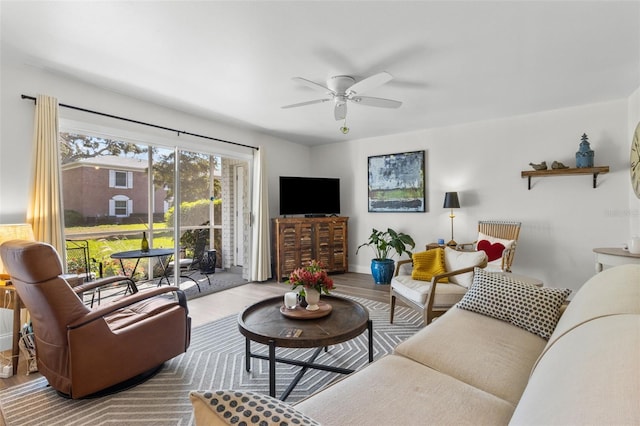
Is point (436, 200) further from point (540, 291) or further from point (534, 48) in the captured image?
point (540, 291)

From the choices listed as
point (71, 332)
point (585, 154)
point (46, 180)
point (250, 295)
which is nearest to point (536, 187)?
point (585, 154)

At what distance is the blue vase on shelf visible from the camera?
370 cm

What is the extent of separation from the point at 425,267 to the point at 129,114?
12.3 ft

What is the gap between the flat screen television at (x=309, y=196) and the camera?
5.43 metres

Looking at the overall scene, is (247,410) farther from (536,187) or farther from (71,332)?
(536,187)

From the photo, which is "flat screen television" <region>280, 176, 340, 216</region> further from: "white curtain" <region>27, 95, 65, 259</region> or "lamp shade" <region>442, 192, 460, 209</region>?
"white curtain" <region>27, 95, 65, 259</region>

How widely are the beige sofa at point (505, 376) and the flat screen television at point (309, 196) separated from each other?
12.6 ft

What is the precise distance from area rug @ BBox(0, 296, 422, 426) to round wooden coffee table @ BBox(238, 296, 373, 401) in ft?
0.33

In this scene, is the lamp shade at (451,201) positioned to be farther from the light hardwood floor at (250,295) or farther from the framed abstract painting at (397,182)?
the light hardwood floor at (250,295)

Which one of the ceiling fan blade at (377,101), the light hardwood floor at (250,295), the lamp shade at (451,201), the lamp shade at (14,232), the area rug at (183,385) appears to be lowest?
the area rug at (183,385)

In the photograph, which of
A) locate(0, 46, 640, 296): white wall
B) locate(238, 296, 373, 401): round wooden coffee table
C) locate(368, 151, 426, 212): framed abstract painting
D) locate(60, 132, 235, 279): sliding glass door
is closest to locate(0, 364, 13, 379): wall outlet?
locate(0, 46, 640, 296): white wall

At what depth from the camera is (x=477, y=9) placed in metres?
2.01

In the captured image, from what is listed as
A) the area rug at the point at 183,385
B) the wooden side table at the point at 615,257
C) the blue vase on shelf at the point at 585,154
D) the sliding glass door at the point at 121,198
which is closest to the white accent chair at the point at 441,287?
the area rug at the point at 183,385

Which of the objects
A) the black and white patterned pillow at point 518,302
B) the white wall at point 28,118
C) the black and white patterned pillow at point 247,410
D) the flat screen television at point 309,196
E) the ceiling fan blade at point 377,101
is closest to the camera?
the black and white patterned pillow at point 247,410
